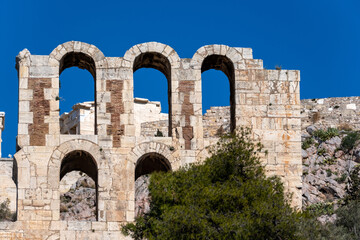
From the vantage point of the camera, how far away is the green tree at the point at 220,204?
25.1 metres

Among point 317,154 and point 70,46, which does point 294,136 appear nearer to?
point 70,46

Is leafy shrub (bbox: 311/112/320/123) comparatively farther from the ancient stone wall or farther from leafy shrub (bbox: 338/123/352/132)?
leafy shrub (bbox: 338/123/352/132)

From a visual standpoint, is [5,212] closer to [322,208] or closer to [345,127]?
[322,208]

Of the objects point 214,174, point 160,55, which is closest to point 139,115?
point 160,55

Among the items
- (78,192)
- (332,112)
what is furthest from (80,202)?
(332,112)

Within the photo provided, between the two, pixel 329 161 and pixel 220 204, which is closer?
pixel 220 204

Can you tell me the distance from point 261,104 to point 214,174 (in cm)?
505

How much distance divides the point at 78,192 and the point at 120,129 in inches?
536

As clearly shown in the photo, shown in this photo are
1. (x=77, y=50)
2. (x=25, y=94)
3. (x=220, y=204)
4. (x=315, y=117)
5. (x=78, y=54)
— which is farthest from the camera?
(x=315, y=117)

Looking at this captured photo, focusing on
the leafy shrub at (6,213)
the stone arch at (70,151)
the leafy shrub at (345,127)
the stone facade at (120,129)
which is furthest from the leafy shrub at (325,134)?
the stone arch at (70,151)

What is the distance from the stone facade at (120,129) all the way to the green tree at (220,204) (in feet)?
7.28

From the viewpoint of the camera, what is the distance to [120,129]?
98.5ft

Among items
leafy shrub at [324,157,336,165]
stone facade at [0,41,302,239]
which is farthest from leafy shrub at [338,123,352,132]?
stone facade at [0,41,302,239]

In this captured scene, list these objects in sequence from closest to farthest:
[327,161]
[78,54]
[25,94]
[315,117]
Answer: [25,94]
[78,54]
[327,161]
[315,117]
